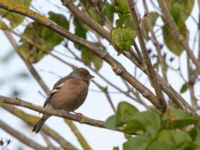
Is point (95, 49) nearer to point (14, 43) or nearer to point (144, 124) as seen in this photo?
point (144, 124)

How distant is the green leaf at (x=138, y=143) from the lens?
130 cm

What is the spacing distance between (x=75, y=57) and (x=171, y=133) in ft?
14.6

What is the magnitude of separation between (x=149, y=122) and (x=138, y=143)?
71 millimetres

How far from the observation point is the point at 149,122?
1.35 meters

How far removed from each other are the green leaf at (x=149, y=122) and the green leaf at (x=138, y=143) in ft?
0.07

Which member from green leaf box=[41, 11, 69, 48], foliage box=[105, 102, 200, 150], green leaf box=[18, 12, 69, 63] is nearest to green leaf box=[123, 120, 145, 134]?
foliage box=[105, 102, 200, 150]

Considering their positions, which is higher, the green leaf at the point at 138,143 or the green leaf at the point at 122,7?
the green leaf at the point at 122,7

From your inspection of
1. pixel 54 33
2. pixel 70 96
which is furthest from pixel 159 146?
pixel 70 96

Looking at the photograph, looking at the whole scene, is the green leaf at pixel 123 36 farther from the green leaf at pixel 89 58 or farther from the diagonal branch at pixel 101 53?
the green leaf at pixel 89 58

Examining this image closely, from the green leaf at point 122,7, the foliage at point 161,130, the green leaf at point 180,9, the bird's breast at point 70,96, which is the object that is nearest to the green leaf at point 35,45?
the green leaf at point 180,9

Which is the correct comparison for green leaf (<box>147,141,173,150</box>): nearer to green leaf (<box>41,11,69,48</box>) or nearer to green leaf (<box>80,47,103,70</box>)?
green leaf (<box>41,11,69,48</box>)

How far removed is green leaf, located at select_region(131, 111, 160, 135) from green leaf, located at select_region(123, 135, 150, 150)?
22 mm

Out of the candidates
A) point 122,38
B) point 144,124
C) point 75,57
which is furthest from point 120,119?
point 75,57

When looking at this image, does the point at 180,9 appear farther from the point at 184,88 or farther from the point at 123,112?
the point at 123,112
